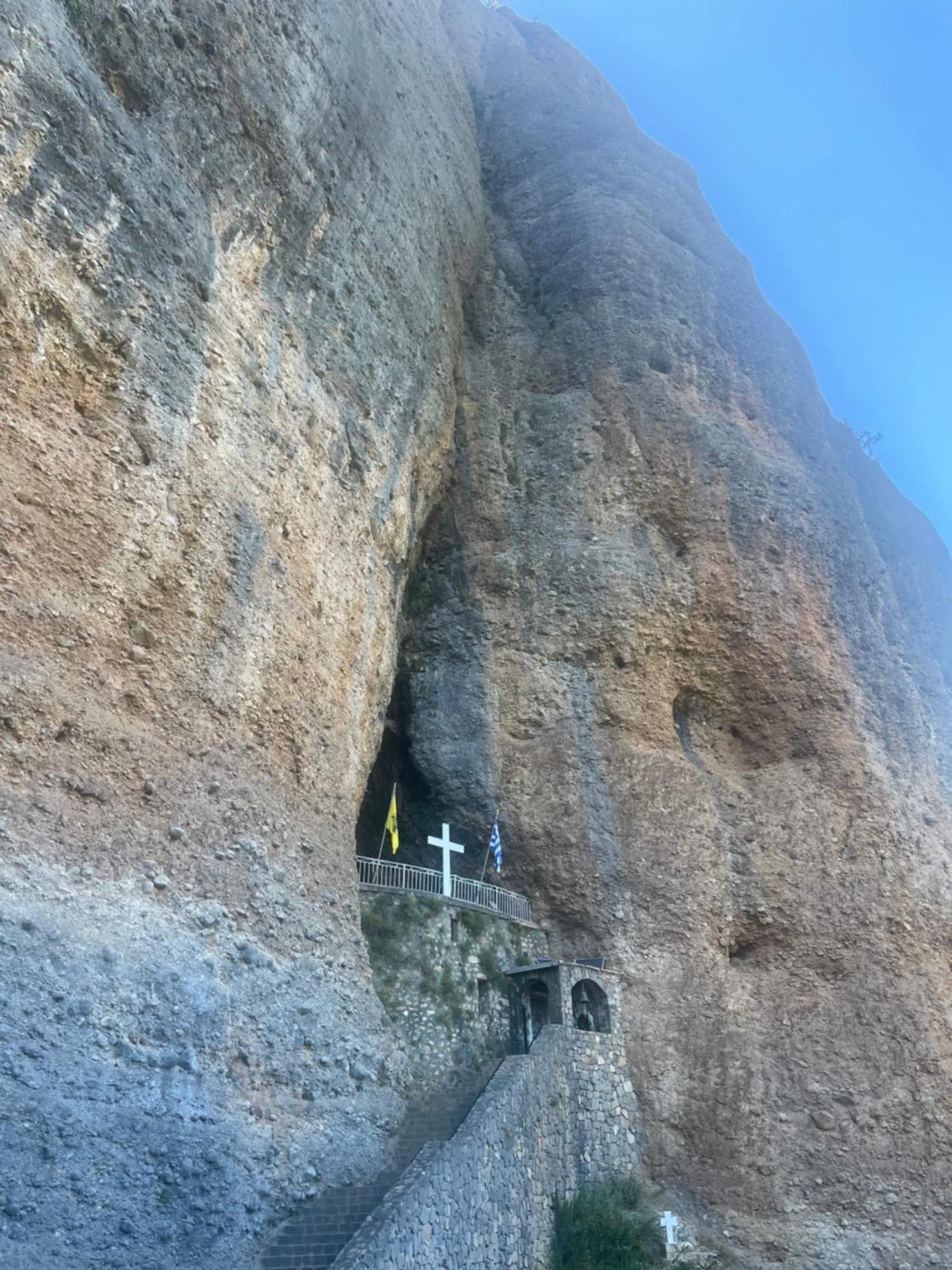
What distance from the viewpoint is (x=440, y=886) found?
13.9m

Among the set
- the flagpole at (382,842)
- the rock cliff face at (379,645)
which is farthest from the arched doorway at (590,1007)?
the flagpole at (382,842)

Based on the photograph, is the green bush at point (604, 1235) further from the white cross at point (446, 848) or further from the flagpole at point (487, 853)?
the flagpole at point (487, 853)

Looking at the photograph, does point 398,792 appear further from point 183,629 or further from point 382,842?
point 183,629

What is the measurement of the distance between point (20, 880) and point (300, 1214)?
362 centimetres

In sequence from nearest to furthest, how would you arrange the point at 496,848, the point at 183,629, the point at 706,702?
the point at 183,629 < the point at 496,848 < the point at 706,702

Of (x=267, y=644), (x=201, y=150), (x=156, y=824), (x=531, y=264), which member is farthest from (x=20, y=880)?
(x=531, y=264)

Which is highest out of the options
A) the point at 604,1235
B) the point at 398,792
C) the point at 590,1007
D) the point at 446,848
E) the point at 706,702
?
the point at 706,702

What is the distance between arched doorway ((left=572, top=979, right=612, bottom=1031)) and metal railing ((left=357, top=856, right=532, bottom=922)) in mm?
1282

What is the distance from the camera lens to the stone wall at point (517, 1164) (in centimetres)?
814

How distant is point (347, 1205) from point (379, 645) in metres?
7.18

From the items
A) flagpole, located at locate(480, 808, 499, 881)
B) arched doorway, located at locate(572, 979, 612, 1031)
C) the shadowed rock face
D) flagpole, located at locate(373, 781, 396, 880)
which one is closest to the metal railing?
flagpole, located at locate(373, 781, 396, 880)

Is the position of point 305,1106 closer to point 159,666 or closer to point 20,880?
point 20,880

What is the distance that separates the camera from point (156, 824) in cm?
909

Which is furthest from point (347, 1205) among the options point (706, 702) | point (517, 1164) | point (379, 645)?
point (706, 702)
